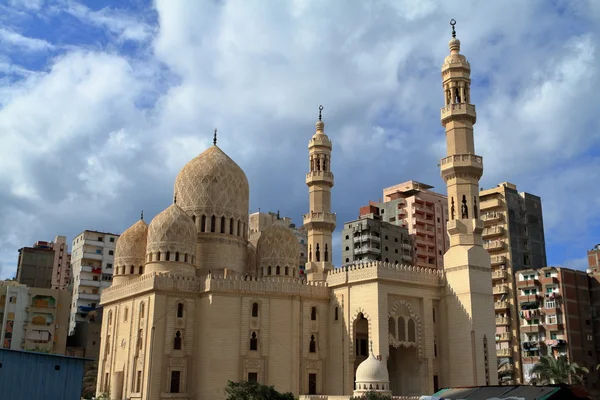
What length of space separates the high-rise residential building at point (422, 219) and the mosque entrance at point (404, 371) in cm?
3938

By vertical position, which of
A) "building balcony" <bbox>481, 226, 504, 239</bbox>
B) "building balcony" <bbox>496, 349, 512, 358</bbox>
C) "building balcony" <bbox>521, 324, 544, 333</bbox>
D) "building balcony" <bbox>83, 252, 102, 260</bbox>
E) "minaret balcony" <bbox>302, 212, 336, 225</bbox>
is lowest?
"building balcony" <bbox>496, 349, 512, 358</bbox>

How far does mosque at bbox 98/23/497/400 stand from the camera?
3997 centimetres

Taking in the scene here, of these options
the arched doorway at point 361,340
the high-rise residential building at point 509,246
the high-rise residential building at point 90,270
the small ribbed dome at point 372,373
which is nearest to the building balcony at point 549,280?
the high-rise residential building at point 509,246

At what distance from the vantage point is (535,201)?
73.1 meters

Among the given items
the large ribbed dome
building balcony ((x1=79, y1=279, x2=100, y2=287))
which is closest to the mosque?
the large ribbed dome

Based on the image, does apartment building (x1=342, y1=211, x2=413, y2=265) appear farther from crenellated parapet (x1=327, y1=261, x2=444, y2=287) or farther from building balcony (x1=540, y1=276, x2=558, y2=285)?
crenellated parapet (x1=327, y1=261, x2=444, y2=287)

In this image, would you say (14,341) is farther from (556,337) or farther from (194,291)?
(556,337)

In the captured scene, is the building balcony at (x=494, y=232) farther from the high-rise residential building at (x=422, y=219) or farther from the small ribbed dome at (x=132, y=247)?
the small ribbed dome at (x=132, y=247)

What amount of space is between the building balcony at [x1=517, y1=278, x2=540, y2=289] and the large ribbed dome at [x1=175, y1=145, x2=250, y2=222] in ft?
93.7

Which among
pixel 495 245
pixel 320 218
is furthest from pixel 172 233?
pixel 495 245

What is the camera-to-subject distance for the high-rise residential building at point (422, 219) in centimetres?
8350

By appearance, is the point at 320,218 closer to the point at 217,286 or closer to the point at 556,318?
the point at 217,286

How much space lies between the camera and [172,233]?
142 ft

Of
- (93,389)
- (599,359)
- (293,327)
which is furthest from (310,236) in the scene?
(599,359)
